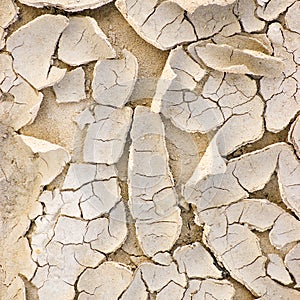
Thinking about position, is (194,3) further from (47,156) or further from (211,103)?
(47,156)

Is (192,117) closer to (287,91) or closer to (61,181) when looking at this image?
(287,91)

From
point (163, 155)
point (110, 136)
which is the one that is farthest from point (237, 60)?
point (110, 136)

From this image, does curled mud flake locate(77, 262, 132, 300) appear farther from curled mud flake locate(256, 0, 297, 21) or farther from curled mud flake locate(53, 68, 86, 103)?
curled mud flake locate(256, 0, 297, 21)

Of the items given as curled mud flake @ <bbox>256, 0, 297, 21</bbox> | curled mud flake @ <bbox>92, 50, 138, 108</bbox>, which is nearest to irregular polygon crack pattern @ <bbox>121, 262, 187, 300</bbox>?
curled mud flake @ <bbox>92, 50, 138, 108</bbox>

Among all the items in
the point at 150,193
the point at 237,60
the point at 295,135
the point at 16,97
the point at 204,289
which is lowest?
the point at 204,289

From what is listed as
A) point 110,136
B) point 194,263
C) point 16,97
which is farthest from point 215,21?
point 194,263

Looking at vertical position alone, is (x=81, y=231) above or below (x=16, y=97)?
below
